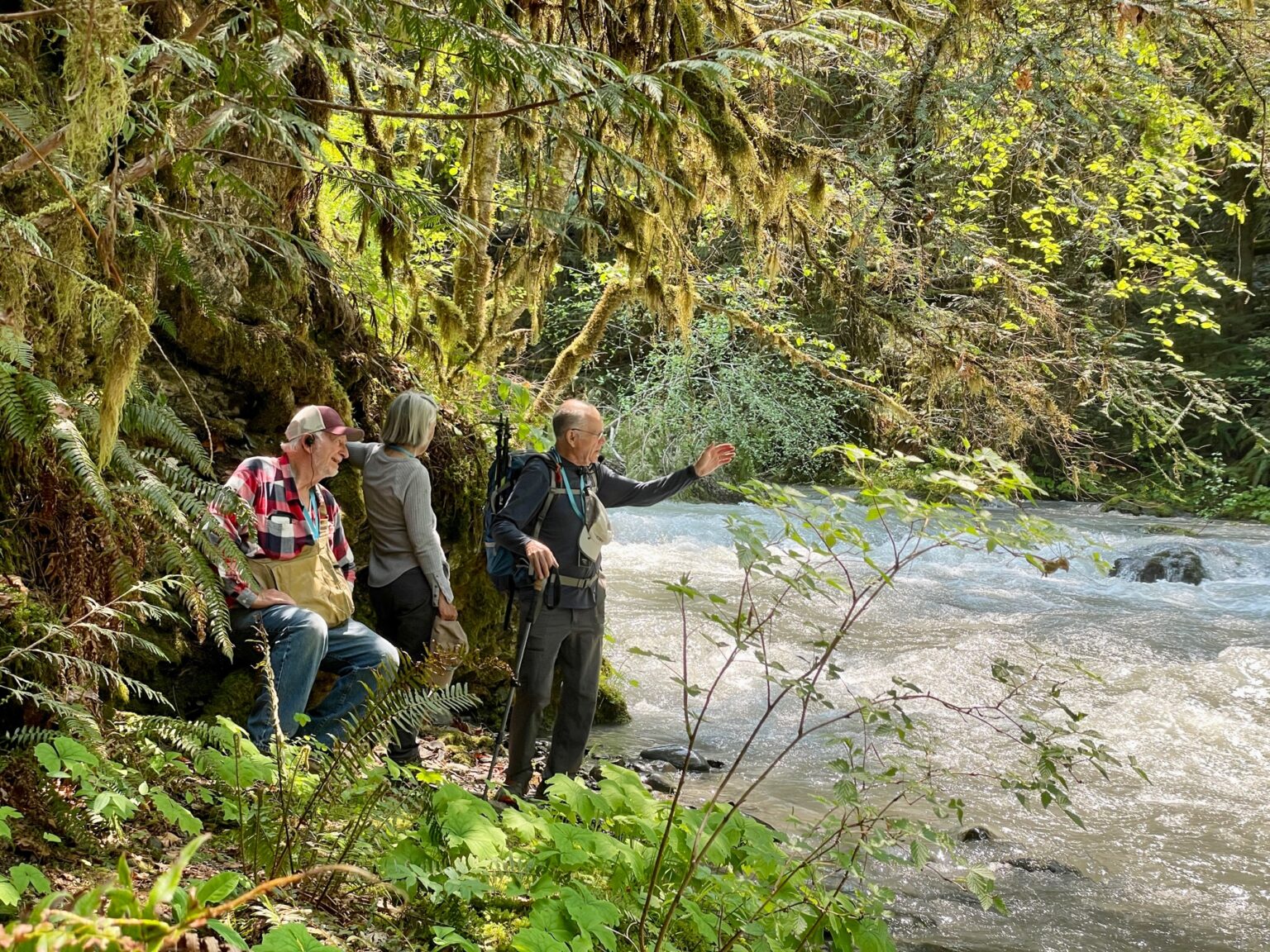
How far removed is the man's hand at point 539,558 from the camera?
14.7 ft

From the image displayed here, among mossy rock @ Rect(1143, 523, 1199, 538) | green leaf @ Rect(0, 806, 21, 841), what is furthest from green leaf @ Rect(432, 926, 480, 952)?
mossy rock @ Rect(1143, 523, 1199, 538)

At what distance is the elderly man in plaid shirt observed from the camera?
414 cm

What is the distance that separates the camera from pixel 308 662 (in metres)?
4.16

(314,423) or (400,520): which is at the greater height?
(314,423)

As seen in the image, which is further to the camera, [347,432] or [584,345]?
[584,345]

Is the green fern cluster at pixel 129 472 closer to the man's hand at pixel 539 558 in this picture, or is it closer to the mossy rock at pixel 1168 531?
the man's hand at pixel 539 558

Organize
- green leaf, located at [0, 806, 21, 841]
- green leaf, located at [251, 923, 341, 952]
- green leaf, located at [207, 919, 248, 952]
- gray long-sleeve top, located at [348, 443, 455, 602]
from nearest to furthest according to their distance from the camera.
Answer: green leaf, located at [207, 919, 248, 952], green leaf, located at [251, 923, 341, 952], green leaf, located at [0, 806, 21, 841], gray long-sleeve top, located at [348, 443, 455, 602]

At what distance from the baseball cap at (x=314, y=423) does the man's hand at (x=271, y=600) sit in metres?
0.70

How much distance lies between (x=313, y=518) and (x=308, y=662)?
687 millimetres

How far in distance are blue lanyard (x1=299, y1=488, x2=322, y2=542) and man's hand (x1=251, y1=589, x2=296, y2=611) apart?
0.32 m

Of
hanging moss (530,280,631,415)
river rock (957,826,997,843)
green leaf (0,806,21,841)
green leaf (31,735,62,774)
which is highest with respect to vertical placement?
hanging moss (530,280,631,415)

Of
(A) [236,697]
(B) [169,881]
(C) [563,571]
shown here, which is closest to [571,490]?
(C) [563,571]

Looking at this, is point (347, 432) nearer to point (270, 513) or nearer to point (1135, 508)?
point (270, 513)

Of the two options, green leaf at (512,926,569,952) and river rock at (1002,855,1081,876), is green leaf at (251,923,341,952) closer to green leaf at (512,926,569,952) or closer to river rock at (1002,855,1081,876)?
green leaf at (512,926,569,952)
